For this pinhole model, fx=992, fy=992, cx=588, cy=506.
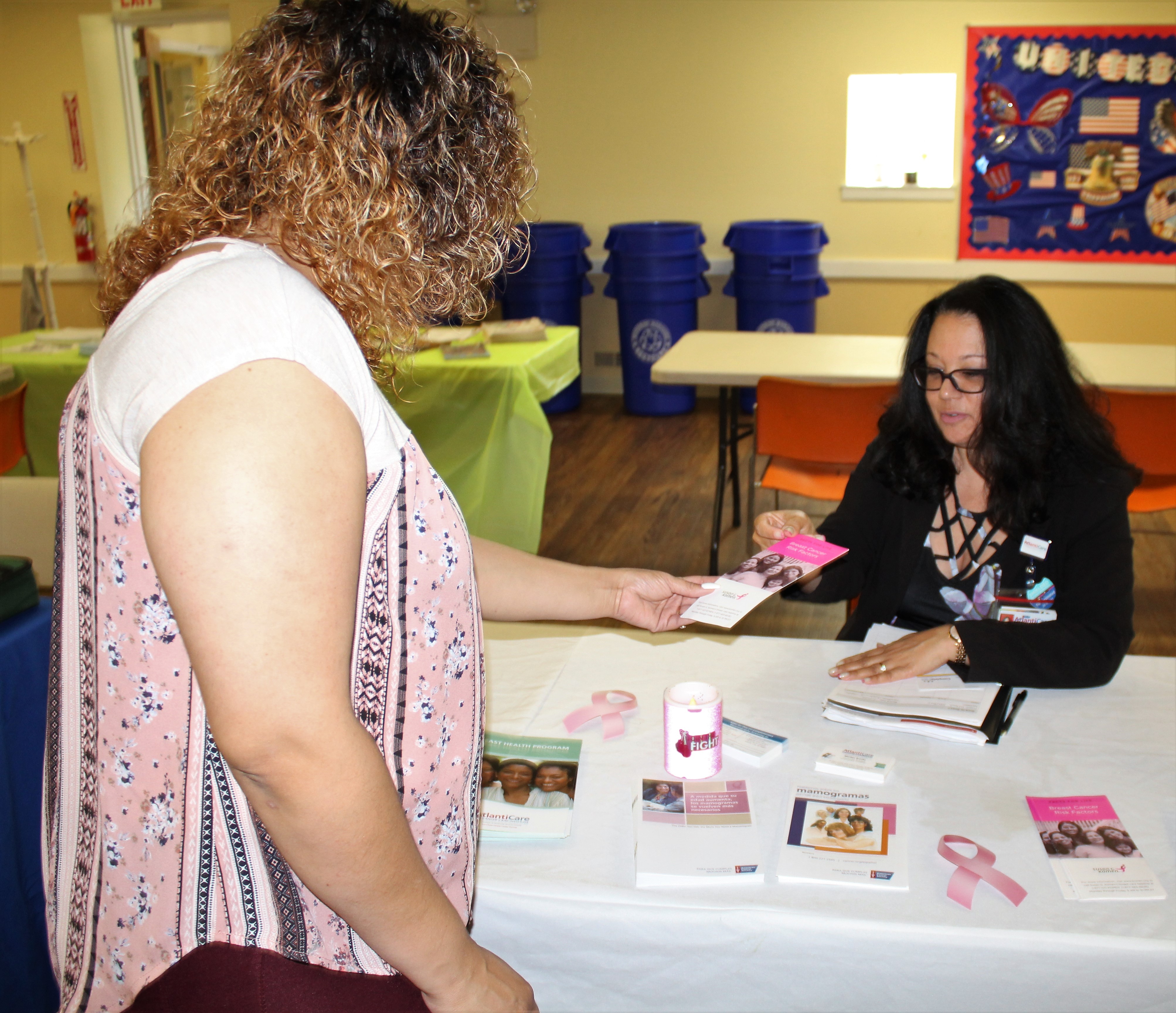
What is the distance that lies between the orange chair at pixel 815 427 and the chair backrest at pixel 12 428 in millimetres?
2667

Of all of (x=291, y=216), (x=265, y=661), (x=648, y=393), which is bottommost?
(x=648, y=393)

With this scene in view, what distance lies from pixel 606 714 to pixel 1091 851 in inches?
25.5

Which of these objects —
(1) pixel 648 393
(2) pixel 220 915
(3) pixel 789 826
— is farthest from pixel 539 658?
(1) pixel 648 393

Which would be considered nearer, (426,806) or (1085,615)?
(426,806)

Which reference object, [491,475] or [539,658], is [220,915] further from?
[491,475]

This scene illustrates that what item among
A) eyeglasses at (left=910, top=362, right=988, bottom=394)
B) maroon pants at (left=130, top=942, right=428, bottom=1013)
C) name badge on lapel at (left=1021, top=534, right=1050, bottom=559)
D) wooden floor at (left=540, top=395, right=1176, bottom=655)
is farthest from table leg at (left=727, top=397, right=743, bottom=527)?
maroon pants at (left=130, top=942, right=428, bottom=1013)

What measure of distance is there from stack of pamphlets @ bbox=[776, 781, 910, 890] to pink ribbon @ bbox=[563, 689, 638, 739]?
0.93ft

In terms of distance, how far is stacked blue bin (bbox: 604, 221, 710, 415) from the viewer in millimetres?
5988

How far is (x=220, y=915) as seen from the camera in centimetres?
81

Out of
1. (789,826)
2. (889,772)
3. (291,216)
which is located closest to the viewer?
(291,216)

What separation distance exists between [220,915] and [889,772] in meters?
0.85

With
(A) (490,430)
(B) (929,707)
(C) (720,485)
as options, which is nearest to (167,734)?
(B) (929,707)

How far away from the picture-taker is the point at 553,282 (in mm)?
6258

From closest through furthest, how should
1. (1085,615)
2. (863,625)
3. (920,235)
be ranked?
1. (1085,615)
2. (863,625)
3. (920,235)
